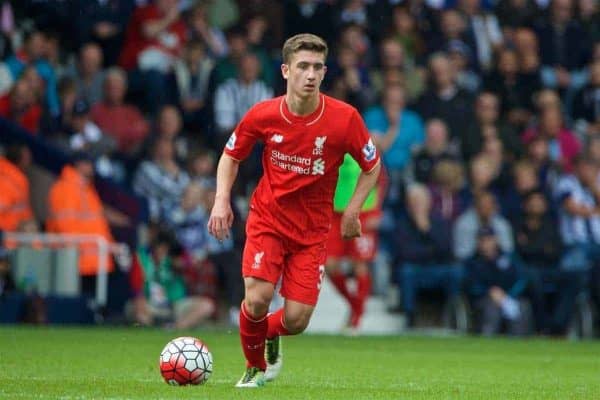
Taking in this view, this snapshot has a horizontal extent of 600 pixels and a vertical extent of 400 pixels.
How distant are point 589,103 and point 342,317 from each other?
18.5 feet

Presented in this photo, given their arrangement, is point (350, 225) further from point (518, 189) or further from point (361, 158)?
point (518, 189)

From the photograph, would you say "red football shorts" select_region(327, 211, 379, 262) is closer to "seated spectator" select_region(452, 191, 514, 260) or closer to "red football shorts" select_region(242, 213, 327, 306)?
"seated spectator" select_region(452, 191, 514, 260)

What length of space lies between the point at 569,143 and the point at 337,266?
537 cm

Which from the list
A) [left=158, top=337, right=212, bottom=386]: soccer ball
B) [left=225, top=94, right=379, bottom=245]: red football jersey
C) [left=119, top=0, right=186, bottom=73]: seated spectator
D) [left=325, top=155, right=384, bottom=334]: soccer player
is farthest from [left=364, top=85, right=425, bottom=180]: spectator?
[left=158, top=337, right=212, bottom=386]: soccer ball

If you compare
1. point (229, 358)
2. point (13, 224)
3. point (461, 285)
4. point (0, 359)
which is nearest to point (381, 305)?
point (461, 285)

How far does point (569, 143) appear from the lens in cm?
2216

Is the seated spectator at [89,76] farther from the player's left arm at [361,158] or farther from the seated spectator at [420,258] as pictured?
the player's left arm at [361,158]

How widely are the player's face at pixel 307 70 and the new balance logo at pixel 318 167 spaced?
451 mm

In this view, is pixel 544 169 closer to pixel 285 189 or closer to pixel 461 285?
pixel 461 285

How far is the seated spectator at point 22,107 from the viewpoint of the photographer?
739 inches

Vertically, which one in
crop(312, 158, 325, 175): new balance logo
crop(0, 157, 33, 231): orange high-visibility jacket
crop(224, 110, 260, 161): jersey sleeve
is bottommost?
crop(0, 157, 33, 231): orange high-visibility jacket

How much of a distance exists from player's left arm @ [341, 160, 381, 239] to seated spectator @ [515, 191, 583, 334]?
34.3 ft

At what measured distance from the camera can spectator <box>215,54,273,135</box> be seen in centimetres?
2027

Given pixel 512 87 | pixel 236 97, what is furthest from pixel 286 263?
pixel 512 87
